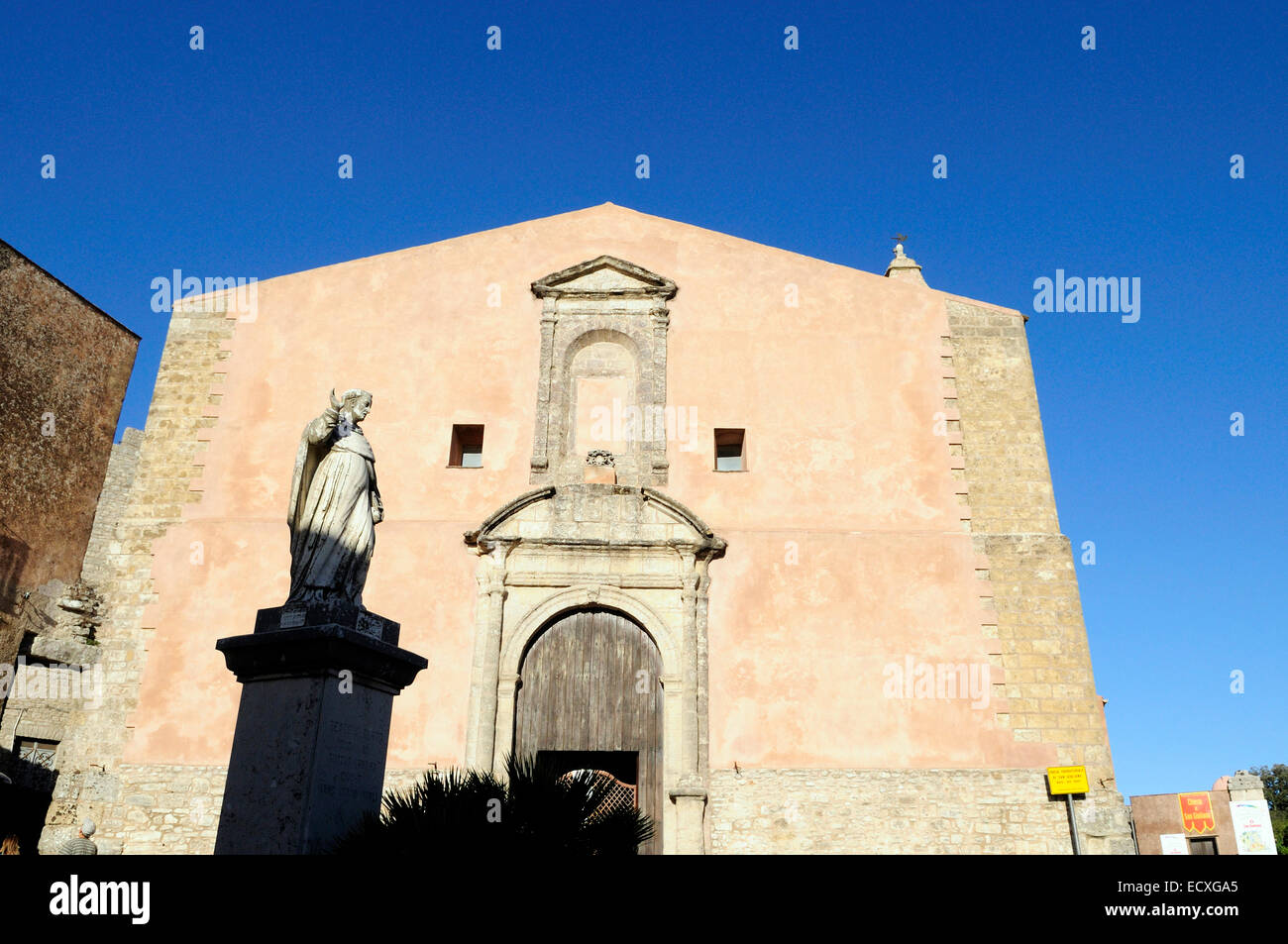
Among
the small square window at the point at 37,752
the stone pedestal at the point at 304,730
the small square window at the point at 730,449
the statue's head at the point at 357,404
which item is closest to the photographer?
the stone pedestal at the point at 304,730

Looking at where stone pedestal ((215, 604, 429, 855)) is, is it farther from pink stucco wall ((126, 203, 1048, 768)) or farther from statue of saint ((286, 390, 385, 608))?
pink stucco wall ((126, 203, 1048, 768))

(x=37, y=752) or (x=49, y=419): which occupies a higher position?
(x=49, y=419)

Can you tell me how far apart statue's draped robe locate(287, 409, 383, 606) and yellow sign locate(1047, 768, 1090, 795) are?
28.5 ft

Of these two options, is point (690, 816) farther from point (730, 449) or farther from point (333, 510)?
point (333, 510)

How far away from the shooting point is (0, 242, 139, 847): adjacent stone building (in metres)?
→ 12.0

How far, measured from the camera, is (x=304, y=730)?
5.25 metres

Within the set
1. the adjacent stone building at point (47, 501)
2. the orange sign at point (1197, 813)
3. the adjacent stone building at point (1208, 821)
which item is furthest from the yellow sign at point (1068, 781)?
the orange sign at point (1197, 813)

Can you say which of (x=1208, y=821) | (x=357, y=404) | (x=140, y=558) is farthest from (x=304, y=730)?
(x=1208, y=821)

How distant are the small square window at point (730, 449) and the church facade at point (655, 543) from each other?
48mm

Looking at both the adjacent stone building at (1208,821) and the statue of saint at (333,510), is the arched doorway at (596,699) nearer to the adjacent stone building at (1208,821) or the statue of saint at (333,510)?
the statue of saint at (333,510)

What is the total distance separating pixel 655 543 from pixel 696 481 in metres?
1.10

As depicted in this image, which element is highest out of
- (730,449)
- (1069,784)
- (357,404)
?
(730,449)

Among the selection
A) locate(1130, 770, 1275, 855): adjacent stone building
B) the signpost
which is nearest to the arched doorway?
the signpost

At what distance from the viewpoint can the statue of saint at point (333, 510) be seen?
5840mm
